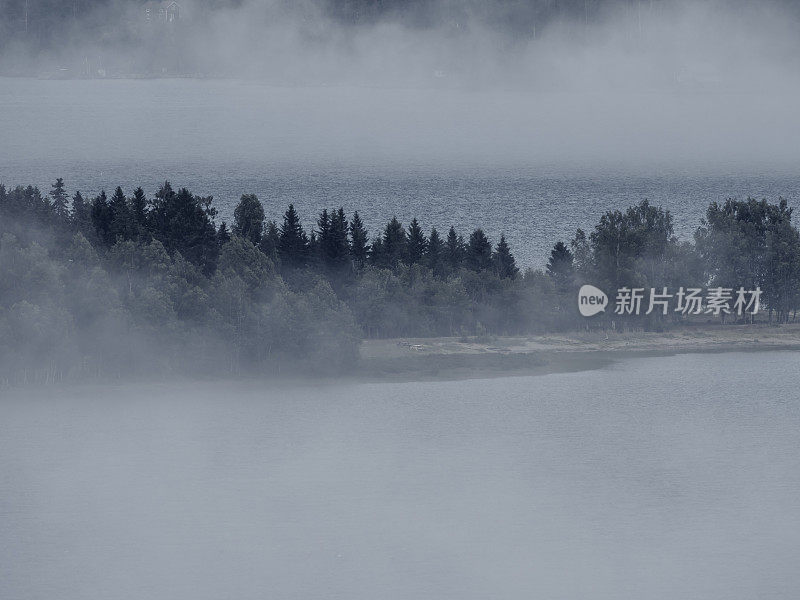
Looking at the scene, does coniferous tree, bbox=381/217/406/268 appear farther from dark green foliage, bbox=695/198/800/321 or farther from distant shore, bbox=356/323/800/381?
dark green foliage, bbox=695/198/800/321

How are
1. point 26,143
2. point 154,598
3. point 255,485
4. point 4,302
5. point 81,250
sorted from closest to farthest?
1. point 154,598
2. point 255,485
3. point 4,302
4. point 81,250
5. point 26,143

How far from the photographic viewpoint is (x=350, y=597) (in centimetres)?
2934

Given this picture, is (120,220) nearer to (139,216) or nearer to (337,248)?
(139,216)

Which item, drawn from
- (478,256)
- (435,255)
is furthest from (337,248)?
(478,256)

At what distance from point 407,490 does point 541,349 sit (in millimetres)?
20331

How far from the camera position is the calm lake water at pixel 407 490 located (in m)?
30.7

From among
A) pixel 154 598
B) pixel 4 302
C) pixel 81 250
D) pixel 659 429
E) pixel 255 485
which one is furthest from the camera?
pixel 81 250

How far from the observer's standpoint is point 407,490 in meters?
37.0

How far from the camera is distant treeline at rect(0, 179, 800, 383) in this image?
4981 centimetres

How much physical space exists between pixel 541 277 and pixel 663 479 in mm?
23681

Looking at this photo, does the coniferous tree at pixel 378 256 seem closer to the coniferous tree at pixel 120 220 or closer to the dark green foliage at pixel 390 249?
the dark green foliage at pixel 390 249

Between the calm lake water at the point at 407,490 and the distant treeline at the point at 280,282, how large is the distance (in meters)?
1.97

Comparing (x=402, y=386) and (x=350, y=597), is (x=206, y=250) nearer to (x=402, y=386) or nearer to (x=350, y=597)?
(x=402, y=386)

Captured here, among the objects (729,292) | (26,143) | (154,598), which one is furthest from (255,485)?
(26,143)
